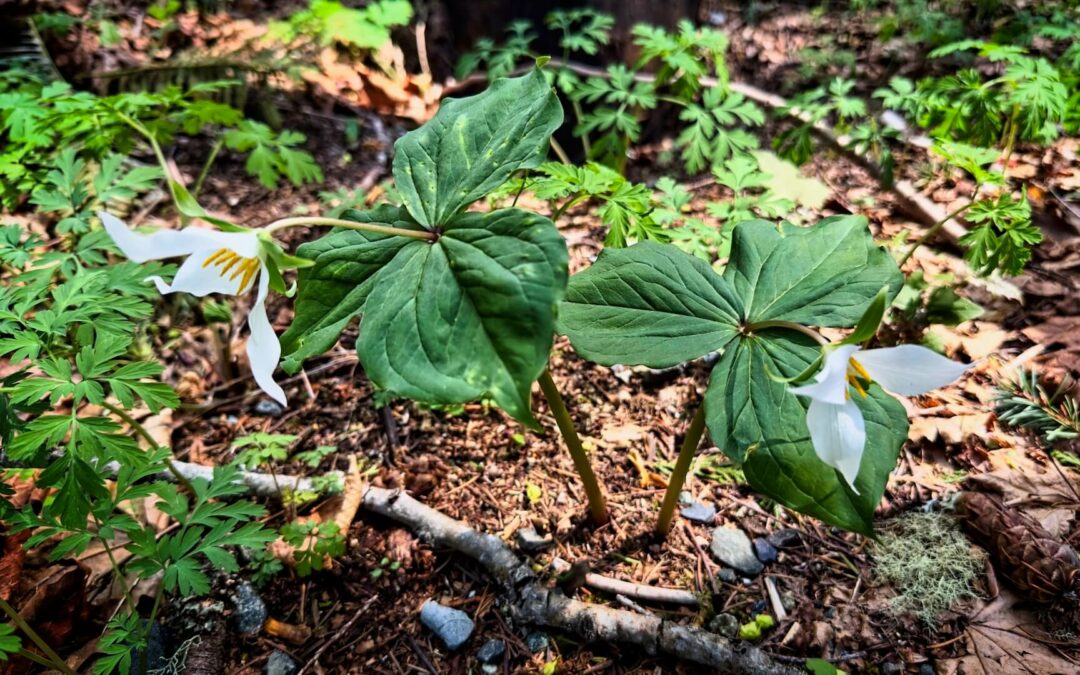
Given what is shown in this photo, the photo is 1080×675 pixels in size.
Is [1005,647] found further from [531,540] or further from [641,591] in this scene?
[531,540]

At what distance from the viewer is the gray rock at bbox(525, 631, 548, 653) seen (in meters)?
1.56

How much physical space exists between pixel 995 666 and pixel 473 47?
3.68 meters

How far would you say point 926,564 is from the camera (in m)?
1.61

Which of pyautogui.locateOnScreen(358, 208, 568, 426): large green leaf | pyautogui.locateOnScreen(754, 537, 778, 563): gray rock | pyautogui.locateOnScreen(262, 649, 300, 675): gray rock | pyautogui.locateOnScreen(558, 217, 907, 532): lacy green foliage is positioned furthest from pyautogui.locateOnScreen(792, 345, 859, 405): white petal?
pyautogui.locateOnScreen(262, 649, 300, 675): gray rock

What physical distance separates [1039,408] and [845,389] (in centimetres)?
149

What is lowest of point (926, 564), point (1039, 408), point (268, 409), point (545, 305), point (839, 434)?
point (268, 409)

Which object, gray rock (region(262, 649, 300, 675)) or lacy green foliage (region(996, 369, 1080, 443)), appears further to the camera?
lacy green foliage (region(996, 369, 1080, 443))

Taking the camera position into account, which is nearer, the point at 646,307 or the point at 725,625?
the point at 646,307

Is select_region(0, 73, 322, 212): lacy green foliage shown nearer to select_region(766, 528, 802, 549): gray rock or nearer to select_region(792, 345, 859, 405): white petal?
select_region(792, 345, 859, 405): white petal

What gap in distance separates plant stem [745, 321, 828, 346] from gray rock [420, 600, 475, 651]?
107cm

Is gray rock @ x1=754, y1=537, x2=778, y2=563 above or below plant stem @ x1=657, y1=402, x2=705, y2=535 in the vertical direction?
below

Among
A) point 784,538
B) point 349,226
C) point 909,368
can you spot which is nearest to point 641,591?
point 784,538

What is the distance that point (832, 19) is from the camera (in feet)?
14.1

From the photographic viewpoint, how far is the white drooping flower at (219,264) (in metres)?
0.97
